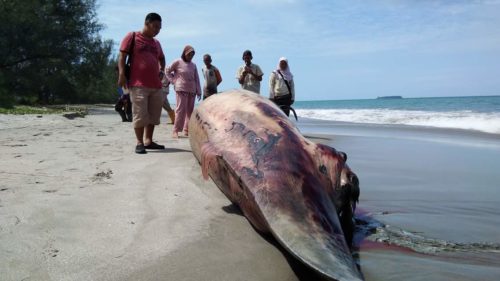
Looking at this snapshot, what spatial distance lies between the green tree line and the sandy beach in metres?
18.5

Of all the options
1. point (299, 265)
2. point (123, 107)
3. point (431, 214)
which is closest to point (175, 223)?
point (299, 265)

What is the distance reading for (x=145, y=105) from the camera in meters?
5.94

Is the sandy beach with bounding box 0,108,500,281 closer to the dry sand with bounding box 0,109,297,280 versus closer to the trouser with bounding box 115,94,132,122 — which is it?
the dry sand with bounding box 0,109,297,280

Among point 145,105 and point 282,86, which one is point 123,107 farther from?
point 145,105

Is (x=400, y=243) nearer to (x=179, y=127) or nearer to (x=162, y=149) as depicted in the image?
(x=162, y=149)

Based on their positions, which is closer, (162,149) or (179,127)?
(162,149)

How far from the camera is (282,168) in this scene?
110 inches

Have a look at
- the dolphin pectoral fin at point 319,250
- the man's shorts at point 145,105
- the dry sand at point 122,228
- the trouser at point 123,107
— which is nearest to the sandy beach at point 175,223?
the dry sand at point 122,228

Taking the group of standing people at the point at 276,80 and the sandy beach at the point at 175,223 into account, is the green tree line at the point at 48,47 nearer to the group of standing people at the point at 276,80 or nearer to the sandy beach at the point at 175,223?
the group of standing people at the point at 276,80

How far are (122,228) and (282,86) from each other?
6.67 metres

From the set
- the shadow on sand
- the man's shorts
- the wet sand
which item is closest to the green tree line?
the man's shorts

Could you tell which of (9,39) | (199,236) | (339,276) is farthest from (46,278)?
(9,39)

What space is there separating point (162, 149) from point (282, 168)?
3.69 metres

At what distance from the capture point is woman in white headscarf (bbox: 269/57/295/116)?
29.8 feet
